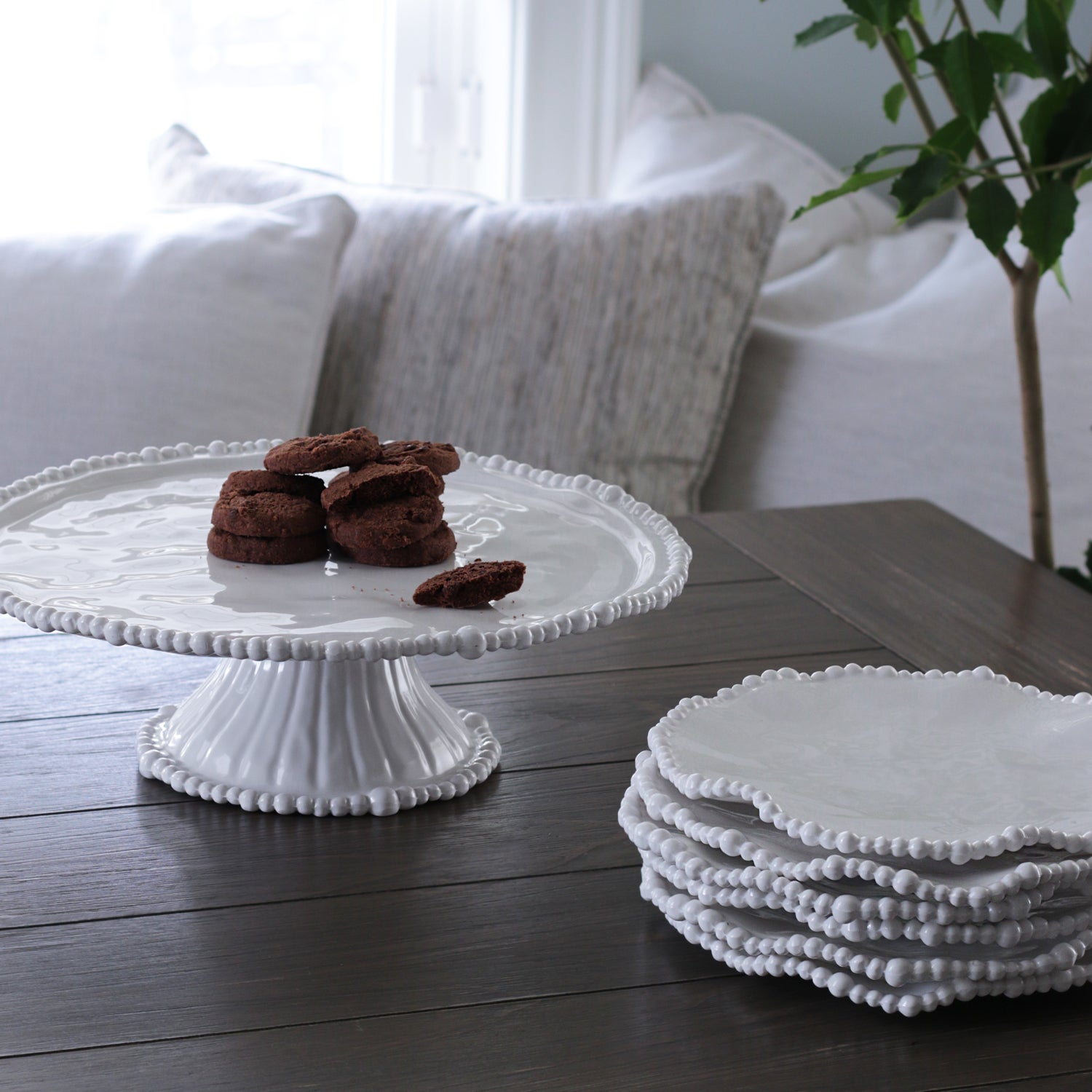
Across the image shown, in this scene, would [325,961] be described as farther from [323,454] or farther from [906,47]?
[906,47]

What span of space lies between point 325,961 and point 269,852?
0.11 metres

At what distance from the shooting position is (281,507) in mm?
722

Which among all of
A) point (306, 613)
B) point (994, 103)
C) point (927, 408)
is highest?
point (994, 103)

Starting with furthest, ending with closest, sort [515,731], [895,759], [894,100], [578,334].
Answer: [578,334], [894,100], [515,731], [895,759]

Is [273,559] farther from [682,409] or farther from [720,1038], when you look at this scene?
[682,409]

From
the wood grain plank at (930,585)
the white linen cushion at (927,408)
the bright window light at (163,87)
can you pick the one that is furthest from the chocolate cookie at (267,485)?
the bright window light at (163,87)

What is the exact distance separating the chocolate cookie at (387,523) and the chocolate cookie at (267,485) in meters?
0.03

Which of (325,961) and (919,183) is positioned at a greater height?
(919,183)

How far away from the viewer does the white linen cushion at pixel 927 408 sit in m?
1.75

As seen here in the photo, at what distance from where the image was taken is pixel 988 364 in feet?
5.82

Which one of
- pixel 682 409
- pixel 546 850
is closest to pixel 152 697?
pixel 546 850

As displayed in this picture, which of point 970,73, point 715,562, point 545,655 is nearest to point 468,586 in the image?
point 545,655

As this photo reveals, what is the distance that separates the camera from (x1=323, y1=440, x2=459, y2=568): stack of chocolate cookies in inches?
28.1

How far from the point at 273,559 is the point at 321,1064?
0.29 meters
